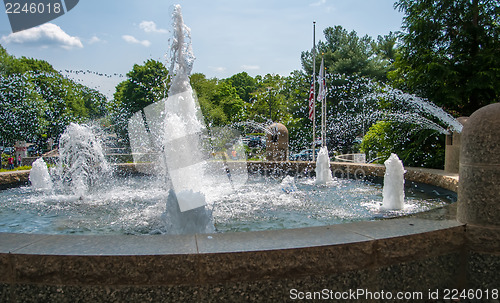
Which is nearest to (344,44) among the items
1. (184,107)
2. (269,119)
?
(269,119)

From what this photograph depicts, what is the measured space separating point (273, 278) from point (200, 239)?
0.69 m

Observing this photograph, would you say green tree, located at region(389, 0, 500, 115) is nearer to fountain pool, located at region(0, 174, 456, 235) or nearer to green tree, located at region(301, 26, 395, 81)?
fountain pool, located at region(0, 174, 456, 235)

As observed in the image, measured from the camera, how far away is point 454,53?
14.7 meters

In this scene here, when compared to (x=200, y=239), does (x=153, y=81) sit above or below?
above

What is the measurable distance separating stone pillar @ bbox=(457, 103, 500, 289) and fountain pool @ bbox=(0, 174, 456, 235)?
2.12m

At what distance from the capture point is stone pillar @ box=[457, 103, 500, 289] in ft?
11.0

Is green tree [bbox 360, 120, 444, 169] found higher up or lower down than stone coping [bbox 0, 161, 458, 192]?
higher up

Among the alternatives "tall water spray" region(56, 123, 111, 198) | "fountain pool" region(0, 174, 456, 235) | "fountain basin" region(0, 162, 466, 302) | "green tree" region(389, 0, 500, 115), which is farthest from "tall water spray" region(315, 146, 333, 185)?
"fountain basin" region(0, 162, 466, 302)

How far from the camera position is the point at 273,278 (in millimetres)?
2801

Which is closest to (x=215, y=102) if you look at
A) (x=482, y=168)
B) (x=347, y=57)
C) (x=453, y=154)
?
(x=347, y=57)

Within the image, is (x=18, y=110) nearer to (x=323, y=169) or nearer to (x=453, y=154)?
(x=323, y=169)

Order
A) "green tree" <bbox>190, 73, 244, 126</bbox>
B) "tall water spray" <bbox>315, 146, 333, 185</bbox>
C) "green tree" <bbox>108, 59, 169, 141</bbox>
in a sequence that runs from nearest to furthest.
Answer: "tall water spray" <bbox>315, 146, 333, 185</bbox> → "green tree" <bbox>190, 73, 244, 126</bbox> → "green tree" <bbox>108, 59, 169, 141</bbox>

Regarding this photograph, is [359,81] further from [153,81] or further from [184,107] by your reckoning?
[184,107]

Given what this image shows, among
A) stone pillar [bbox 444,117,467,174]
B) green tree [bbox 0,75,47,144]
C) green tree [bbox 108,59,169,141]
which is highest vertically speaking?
green tree [bbox 108,59,169,141]
